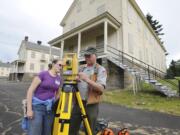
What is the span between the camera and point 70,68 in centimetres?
186

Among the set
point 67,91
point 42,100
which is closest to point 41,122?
point 42,100

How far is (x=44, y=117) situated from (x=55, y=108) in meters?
0.19

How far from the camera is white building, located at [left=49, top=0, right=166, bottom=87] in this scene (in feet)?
40.9

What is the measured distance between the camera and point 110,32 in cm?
1412

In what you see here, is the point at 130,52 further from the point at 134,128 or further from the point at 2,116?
the point at 2,116

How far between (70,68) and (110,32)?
12.8 metres

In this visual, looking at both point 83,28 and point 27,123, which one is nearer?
point 27,123

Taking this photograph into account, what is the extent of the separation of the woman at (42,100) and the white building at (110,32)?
9818mm

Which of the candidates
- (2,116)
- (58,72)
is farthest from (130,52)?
(58,72)

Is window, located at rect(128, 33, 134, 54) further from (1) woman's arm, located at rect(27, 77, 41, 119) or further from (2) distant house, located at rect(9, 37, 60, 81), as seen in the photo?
(2) distant house, located at rect(9, 37, 60, 81)

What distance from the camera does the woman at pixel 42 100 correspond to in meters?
2.08

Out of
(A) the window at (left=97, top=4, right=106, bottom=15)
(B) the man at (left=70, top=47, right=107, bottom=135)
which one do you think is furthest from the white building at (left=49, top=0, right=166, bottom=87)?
(B) the man at (left=70, top=47, right=107, bottom=135)

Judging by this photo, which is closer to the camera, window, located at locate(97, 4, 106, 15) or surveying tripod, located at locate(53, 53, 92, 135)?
surveying tripod, located at locate(53, 53, 92, 135)

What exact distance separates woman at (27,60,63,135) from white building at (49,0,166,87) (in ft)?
32.2
